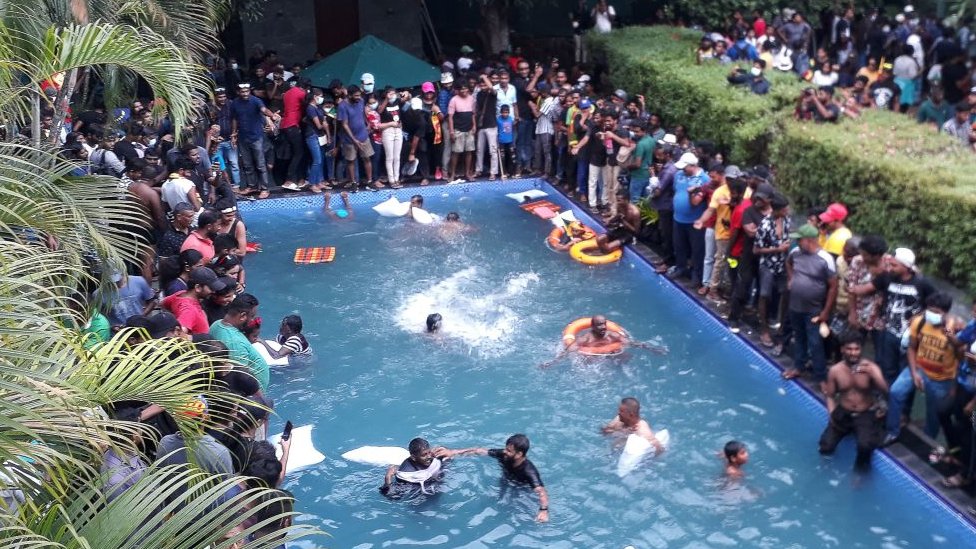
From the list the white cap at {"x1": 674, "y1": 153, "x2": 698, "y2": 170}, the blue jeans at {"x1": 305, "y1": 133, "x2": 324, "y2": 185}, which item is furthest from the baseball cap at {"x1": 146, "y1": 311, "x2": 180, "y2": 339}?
the blue jeans at {"x1": 305, "y1": 133, "x2": 324, "y2": 185}

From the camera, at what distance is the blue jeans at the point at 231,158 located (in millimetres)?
15133

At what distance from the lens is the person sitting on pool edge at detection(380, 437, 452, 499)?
26.1ft

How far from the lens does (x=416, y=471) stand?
804 centimetres

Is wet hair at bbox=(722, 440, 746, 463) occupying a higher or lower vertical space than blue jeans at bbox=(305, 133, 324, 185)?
lower

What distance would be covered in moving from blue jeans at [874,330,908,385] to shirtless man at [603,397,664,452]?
206cm

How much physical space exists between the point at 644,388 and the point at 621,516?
216cm

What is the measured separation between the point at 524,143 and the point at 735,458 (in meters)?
9.20

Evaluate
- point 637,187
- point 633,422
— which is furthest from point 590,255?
point 633,422

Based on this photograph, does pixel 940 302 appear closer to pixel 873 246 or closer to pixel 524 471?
pixel 873 246

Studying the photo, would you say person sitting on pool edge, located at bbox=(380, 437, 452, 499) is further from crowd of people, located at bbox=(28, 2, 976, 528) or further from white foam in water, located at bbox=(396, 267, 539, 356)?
white foam in water, located at bbox=(396, 267, 539, 356)

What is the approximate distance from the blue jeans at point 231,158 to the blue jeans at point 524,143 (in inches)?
172

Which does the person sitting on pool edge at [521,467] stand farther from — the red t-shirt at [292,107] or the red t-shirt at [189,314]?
the red t-shirt at [292,107]

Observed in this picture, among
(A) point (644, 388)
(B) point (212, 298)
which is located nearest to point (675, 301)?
(A) point (644, 388)

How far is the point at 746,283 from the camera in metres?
10.8
